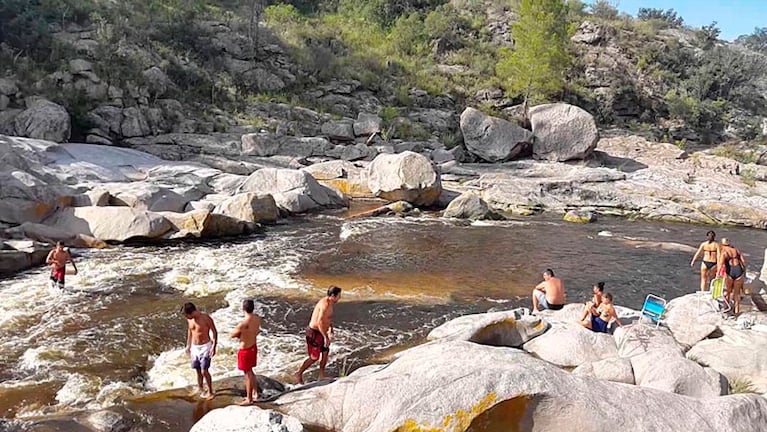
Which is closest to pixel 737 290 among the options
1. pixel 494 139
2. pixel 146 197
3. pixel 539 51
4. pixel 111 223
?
pixel 111 223

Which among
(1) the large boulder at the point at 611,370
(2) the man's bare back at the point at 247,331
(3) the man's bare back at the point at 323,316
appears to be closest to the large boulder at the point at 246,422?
(2) the man's bare back at the point at 247,331

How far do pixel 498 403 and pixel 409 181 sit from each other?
703 inches

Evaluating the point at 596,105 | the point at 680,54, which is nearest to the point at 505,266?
the point at 596,105

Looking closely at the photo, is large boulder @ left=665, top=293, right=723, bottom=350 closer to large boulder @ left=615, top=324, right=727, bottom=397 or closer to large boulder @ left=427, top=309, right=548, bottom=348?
large boulder @ left=615, top=324, right=727, bottom=397

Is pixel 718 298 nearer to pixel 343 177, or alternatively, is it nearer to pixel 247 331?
pixel 247 331

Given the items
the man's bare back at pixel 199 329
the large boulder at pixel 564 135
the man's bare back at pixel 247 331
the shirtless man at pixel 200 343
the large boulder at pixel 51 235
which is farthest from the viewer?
the large boulder at pixel 564 135

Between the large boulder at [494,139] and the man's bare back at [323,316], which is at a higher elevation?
the large boulder at [494,139]

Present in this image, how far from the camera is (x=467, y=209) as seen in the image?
911 inches

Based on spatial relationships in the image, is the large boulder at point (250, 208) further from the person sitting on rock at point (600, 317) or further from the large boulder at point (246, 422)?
the large boulder at point (246, 422)

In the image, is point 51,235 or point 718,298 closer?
point 718,298

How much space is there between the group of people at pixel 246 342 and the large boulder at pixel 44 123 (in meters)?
21.1

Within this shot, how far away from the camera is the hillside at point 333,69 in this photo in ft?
98.3

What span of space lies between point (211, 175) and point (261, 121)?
9.79m

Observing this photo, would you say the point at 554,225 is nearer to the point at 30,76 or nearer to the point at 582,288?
the point at 582,288
